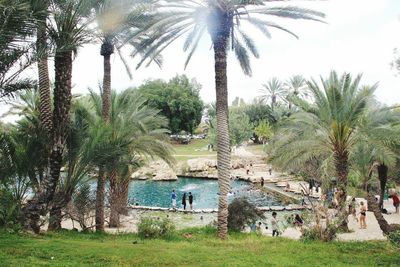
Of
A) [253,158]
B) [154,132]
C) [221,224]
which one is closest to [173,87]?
[253,158]

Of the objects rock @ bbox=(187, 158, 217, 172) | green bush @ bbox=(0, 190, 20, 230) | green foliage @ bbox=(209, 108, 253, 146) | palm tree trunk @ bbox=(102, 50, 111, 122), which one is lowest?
green bush @ bbox=(0, 190, 20, 230)

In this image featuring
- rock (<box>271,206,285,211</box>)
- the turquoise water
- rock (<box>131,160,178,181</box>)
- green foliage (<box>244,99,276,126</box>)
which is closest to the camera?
rock (<box>271,206,285,211</box>)

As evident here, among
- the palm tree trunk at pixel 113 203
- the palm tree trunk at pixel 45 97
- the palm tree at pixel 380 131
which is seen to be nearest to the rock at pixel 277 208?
the palm tree at pixel 380 131

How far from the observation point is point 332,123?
18000 millimetres

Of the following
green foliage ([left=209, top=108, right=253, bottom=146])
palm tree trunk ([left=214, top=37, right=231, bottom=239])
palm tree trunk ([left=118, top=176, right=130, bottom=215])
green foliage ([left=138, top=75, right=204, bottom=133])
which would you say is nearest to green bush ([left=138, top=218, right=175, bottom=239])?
palm tree trunk ([left=214, top=37, right=231, bottom=239])

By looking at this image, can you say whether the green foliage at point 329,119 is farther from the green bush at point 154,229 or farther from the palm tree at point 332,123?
the green bush at point 154,229

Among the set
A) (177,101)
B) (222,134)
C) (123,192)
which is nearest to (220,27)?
(222,134)

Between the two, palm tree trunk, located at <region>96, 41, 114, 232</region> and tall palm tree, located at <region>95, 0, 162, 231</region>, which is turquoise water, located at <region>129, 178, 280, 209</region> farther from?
tall palm tree, located at <region>95, 0, 162, 231</region>

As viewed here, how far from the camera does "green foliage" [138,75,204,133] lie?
6781 centimetres

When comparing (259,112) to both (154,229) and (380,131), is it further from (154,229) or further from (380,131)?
(154,229)

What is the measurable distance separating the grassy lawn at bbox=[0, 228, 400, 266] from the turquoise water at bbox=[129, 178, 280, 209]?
63.2ft

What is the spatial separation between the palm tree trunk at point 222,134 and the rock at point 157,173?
2879 cm

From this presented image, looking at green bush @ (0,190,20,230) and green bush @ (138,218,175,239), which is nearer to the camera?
green bush @ (0,190,20,230)

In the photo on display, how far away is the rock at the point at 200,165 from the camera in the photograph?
47594 mm
